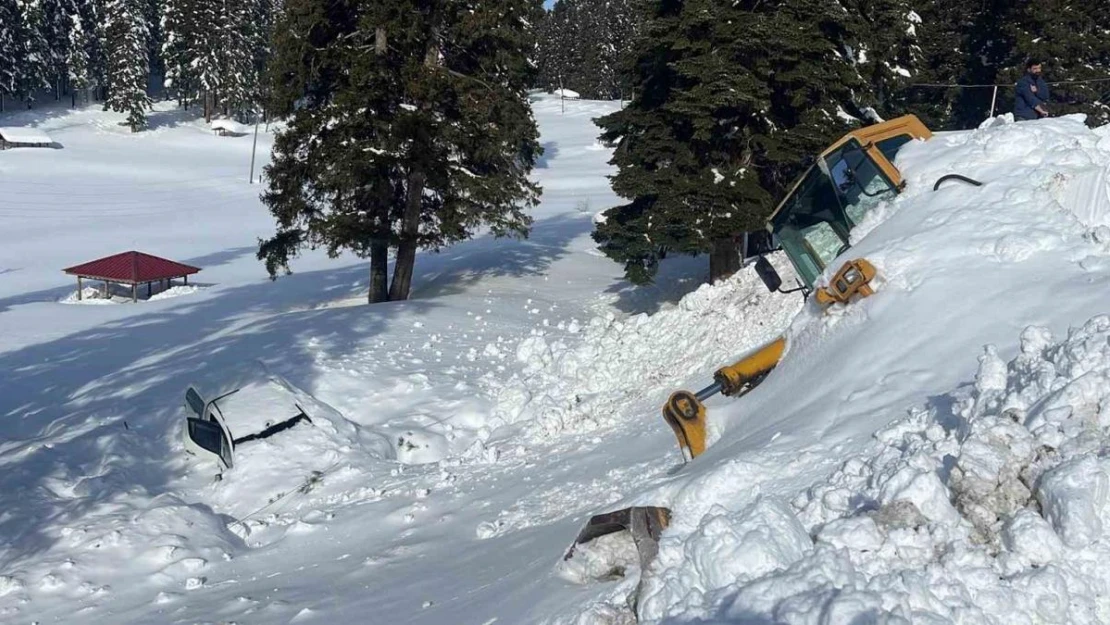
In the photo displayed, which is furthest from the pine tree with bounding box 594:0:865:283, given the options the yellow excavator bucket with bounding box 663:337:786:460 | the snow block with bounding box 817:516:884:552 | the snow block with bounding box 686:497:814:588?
the snow block with bounding box 817:516:884:552

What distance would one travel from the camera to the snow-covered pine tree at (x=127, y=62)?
76125mm

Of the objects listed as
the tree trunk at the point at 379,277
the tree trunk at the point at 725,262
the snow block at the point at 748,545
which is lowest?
the tree trunk at the point at 379,277

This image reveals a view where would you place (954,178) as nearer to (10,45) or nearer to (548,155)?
(548,155)

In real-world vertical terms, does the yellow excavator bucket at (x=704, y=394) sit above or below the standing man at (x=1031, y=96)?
below

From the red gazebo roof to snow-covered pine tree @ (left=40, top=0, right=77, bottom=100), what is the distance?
5661cm

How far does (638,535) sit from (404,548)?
389cm

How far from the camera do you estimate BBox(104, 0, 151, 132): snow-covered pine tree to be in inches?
2997

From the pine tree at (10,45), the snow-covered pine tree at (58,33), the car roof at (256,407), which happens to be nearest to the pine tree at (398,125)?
the car roof at (256,407)

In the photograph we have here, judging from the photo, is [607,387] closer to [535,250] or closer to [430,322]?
[430,322]

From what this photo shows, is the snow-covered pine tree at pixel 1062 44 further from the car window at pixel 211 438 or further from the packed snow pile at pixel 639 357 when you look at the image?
the car window at pixel 211 438

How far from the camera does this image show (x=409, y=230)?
22969 millimetres

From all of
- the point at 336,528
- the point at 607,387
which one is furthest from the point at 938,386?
the point at 607,387

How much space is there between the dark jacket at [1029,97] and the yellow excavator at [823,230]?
4367 millimetres

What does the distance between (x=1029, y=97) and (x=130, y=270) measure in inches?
939
